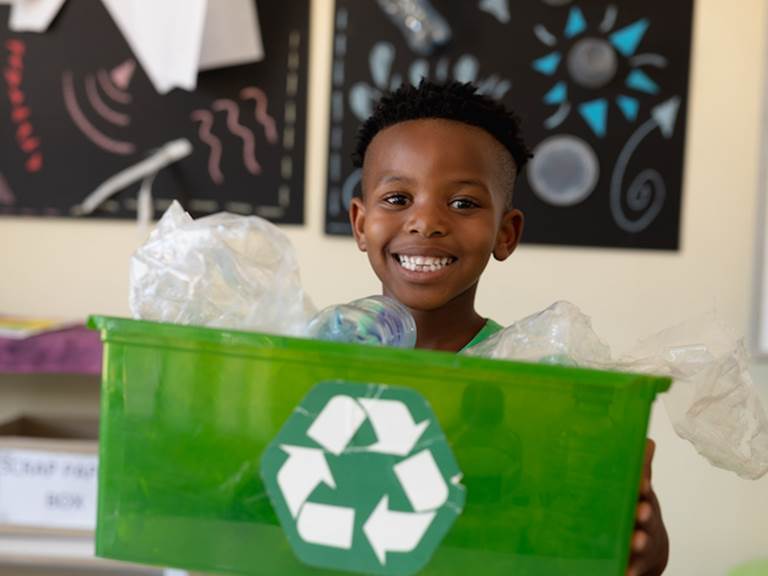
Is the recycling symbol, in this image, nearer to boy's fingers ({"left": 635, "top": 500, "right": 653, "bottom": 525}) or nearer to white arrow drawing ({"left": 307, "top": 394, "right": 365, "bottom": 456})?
white arrow drawing ({"left": 307, "top": 394, "right": 365, "bottom": 456})

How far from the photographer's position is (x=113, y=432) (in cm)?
69

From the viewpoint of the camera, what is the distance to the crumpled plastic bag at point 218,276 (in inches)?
29.1

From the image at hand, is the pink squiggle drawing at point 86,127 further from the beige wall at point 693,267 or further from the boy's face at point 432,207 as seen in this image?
the boy's face at point 432,207

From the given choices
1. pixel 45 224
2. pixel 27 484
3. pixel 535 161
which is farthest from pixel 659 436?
pixel 45 224

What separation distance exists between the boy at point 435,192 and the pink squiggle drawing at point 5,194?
1.31 m

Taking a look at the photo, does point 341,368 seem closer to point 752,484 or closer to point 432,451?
point 432,451

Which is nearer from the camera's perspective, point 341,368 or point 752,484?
point 341,368

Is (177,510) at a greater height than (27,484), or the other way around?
(177,510)

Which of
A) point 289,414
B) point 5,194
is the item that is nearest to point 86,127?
point 5,194

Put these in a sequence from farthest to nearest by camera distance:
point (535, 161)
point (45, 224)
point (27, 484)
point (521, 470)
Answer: point (45, 224), point (535, 161), point (27, 484), point (521, 470)

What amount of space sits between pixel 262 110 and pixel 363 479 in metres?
1.47

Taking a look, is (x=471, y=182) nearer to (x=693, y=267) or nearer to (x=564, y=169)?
(x=564, y=169)

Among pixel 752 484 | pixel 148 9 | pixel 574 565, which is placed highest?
pixel 148 9

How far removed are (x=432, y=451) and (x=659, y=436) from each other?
58.0 inches
